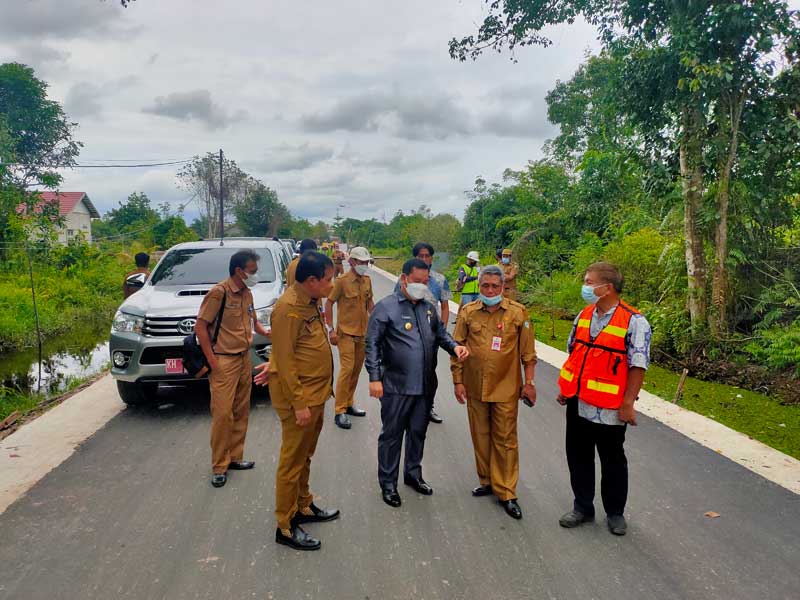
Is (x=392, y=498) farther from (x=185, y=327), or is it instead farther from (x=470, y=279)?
(x=470, y=279)

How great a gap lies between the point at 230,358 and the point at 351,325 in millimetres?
1823

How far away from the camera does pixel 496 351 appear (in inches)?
172

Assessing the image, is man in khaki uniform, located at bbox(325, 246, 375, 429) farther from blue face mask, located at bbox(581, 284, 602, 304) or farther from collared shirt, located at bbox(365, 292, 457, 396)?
blue face mask, located at bbox(581, 284, 602, 304)

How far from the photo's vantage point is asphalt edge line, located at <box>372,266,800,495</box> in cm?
511

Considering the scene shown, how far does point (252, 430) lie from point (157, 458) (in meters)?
1.03

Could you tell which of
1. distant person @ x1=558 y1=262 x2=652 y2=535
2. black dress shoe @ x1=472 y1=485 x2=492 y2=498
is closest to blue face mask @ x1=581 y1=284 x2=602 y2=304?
distant person @ x1=558 y1=262 x2=652 y2=535

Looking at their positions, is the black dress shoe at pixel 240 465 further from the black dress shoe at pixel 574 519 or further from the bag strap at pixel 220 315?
the black dress shoe at pixel 574 519

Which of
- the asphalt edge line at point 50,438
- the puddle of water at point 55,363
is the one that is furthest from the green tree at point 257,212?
the asphalt edge line at point 50,438

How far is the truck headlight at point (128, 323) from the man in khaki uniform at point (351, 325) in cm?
204

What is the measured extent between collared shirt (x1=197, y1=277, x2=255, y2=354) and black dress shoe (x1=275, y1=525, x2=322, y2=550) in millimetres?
1805

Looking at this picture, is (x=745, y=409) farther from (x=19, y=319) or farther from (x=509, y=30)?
(x=19, y=319)

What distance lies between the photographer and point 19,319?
1504 centimetres

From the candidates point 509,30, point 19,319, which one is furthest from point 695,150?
point 19,319

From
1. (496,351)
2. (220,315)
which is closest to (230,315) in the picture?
(220,315)
